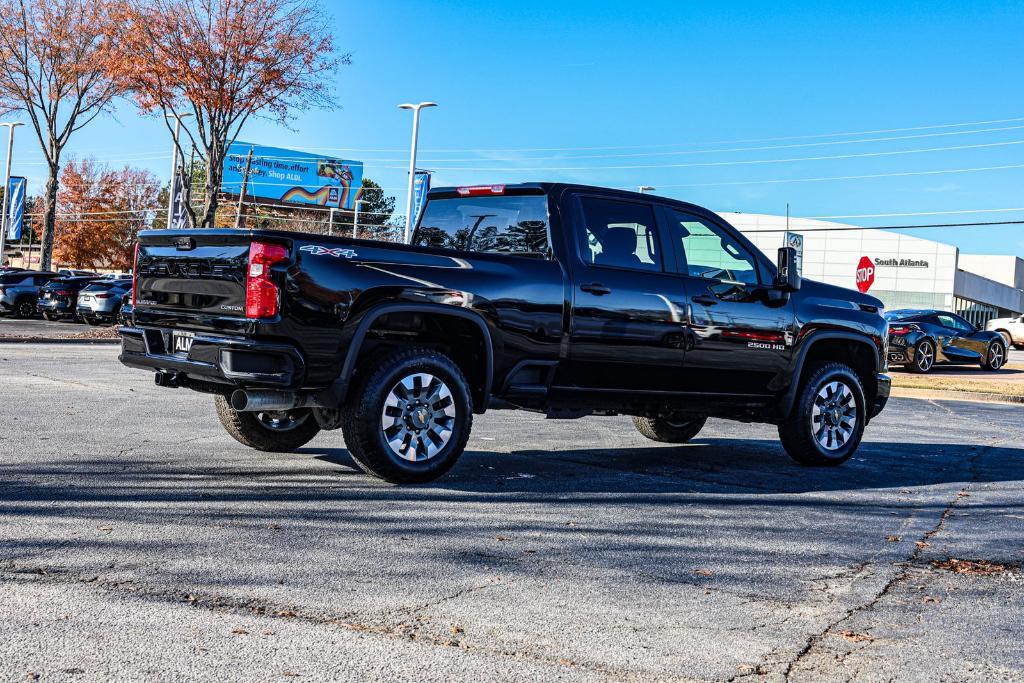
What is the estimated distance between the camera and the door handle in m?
7.52

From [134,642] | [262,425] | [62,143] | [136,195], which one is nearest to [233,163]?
[136,195]

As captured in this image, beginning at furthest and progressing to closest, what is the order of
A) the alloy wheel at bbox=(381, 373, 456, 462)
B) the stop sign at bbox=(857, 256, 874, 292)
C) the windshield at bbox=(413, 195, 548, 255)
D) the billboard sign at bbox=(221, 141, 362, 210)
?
the billboard sign at bbox=(221, 141, 362, 210), the stop sign at bbox=(857, 256, 874, 292), the windshield at bbox=(413, 195, 548, 255), the alloy wheel at bbox=(381, 373, 456, 462)

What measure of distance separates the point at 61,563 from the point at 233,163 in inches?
2747

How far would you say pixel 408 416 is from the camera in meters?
6.89

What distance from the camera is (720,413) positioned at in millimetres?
8664

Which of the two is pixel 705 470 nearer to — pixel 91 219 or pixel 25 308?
pixel 25 308

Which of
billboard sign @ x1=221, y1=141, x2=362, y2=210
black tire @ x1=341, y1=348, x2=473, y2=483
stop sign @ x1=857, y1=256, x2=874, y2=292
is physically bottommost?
black tire @ x1=341, y1=348, x2=473, y2=483

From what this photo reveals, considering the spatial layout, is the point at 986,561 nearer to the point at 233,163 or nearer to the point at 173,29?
the point at 173,29

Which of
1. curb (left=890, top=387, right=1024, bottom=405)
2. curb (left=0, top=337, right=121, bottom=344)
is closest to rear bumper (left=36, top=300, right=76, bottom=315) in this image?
curb (left=0, top=337, right=121, bottom=344)

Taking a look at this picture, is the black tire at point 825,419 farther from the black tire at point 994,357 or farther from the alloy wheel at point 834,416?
the black tire at point 994,357

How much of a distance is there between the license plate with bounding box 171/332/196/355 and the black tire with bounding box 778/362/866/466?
15.7 feet

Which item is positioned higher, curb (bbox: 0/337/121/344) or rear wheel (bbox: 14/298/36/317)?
rear wheel (bbox: 14/298/36/317)

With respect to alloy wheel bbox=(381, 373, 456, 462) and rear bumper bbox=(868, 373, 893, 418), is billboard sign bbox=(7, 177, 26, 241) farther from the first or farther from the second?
alloy wheel bbox=(381, 373, 456, 462)

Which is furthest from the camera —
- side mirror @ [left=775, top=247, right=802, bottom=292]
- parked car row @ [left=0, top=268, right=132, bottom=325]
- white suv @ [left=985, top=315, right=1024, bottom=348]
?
white suv @ [left=985, top=315, right=1024, bottom=348]
